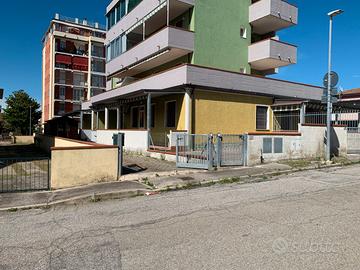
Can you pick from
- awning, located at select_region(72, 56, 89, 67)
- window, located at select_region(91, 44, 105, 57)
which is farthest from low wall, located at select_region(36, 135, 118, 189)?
window, located at select_region(91, 44, 105, 57)

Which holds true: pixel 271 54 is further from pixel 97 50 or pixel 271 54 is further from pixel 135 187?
pixel 97 50

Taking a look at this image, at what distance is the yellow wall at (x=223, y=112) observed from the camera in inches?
677

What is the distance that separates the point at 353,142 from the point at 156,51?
552 inches

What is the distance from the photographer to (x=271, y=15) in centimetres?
2216

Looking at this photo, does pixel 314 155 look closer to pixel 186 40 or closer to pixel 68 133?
pixel 186 40

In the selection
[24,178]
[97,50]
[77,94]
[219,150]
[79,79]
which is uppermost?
[97,50]

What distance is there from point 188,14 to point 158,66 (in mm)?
4856

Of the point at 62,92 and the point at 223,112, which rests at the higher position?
the point at 62,92

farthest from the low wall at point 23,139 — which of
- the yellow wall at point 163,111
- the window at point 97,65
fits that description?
the window at point 97,65

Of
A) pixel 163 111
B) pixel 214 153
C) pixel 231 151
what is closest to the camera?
pixel 214 153

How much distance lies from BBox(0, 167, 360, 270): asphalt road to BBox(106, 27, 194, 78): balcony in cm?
1331

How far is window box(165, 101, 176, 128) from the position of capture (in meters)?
18.8

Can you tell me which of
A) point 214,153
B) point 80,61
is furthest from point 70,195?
point 80,61

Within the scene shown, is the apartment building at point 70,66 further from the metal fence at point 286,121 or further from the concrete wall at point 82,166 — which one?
the concrete wall at point 82,166
